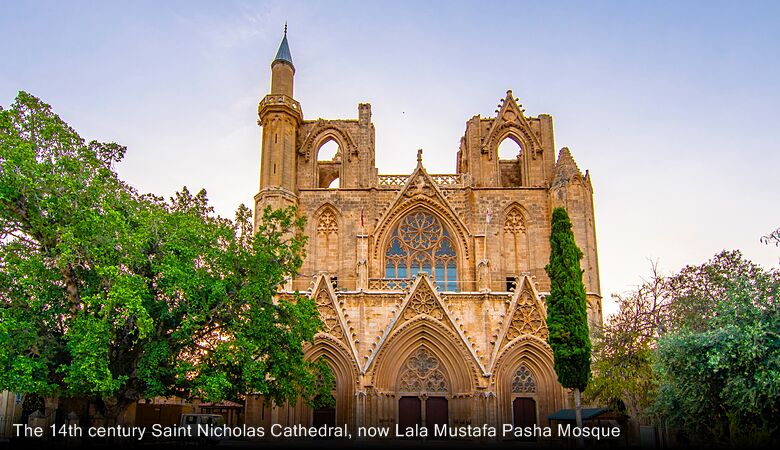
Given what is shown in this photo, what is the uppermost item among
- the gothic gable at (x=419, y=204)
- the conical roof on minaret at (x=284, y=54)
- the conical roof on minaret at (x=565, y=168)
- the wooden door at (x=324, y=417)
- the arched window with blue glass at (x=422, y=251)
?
the conical roof on minaret at (x=284, y=54)

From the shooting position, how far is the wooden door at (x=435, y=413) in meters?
28.0

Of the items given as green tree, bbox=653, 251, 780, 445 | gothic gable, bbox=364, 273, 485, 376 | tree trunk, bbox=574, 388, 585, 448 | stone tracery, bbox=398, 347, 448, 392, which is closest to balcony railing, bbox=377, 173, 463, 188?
gothic gable, bbox=364, 273, 485, 376

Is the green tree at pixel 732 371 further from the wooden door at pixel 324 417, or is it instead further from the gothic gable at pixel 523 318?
the wooden door at pixel 324 417

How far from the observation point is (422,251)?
106ft

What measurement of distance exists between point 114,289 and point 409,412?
15574 mm

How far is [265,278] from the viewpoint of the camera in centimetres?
1897

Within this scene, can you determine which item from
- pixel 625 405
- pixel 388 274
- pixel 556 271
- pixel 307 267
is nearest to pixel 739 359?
pixel 556 271

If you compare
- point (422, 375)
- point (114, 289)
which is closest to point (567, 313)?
point (422, 375)

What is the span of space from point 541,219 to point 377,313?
9927 millimetres

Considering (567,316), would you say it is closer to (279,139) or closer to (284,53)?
(279,139)

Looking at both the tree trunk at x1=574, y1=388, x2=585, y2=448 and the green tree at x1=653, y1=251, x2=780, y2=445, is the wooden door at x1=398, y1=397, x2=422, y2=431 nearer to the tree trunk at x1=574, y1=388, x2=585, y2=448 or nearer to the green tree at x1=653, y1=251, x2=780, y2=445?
the tree trunk at x1=574, y1=388, x2=585, y2=448

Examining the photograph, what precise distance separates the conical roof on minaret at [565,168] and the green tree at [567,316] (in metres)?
9.10

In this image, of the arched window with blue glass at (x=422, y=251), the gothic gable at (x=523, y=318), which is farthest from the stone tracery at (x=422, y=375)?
the arched window with blue glass at (x=422, y=251)

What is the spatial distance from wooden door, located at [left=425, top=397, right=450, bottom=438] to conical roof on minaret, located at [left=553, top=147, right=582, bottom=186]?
11.8 meters
